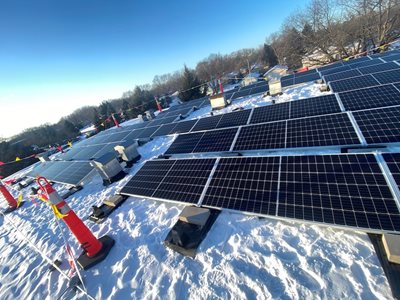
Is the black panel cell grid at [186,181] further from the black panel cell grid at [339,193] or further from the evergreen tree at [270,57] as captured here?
the evergreen tree at [270,57]

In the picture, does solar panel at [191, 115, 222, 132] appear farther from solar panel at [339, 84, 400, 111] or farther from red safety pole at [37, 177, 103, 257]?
red safety pole at [37, 177, 103, 257]

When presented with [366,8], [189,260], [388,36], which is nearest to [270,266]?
[189,260]

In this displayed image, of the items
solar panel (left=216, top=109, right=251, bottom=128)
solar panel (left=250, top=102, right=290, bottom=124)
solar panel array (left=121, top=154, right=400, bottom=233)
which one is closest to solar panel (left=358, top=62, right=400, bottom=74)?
solar panel (left=250, top=102, right=290, bottom=124)

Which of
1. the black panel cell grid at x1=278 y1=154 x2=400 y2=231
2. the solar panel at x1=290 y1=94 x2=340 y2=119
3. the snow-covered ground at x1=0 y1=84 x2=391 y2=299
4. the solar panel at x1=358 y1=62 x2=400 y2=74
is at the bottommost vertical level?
the snow-covered ground at x1=0 y1=84 x2=391 y2=299

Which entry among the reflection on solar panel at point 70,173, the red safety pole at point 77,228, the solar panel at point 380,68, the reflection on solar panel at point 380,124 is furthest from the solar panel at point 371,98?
the reflection on solar panel at point 70,173

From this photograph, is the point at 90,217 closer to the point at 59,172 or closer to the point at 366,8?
the point at 59,172
